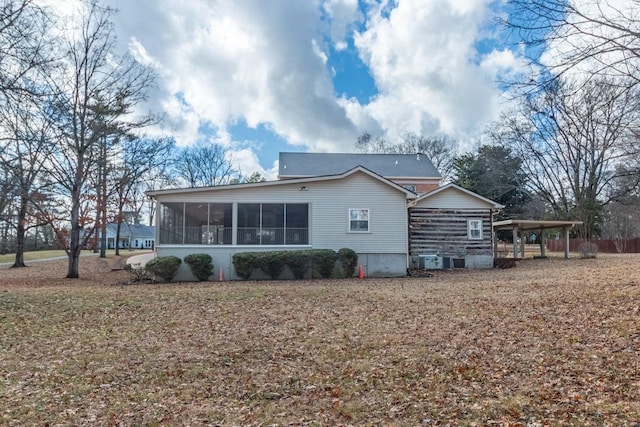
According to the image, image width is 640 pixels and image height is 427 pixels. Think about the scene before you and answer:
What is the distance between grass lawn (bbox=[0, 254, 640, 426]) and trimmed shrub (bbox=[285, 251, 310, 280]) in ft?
19.4

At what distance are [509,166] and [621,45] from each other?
32.5 meters

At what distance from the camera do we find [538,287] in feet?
37.9

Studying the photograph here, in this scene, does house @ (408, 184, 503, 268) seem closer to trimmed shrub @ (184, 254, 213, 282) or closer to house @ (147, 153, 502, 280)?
house @ (147, 153, 502, 280)

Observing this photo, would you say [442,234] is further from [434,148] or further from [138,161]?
[434,148]

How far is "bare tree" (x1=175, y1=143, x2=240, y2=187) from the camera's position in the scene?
46.7 m

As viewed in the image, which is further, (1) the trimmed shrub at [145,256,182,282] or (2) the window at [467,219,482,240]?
(2) the window at [467,219,482,240]

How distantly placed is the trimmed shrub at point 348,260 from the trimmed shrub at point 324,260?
0.28 meters

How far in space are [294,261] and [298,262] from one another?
16 cm

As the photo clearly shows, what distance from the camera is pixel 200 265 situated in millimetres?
16031

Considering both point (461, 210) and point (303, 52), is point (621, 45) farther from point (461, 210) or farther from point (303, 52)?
point (461, 210)

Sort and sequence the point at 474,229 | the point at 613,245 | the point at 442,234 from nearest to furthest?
the point at 442,234 < the point at 474,229 < the point at 613,245

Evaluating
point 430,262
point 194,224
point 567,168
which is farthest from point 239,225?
point 567,168

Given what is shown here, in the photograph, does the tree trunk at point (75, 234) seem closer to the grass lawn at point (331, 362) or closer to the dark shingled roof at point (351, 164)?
the grass lawn at point (331, 362)

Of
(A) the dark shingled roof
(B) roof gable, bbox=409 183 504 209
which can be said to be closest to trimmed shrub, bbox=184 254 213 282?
(B) roof gable, bbox=409 183 504 209
